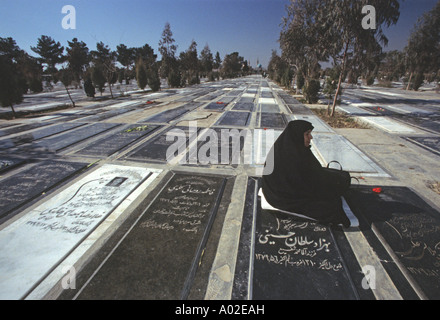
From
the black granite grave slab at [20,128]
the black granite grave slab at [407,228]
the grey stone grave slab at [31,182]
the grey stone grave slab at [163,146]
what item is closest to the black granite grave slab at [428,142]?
the black granite grave slab at [407,228]

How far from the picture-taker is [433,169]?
23.3ft

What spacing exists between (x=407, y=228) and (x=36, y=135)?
15.4m

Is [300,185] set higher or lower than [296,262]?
higher

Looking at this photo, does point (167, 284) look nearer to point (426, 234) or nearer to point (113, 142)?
point (426, 234)

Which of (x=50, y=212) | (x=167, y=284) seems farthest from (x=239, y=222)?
(x=50, y=212)

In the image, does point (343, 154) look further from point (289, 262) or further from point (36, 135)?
point (36, 135)

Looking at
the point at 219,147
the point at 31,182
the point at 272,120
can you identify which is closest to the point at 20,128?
the point at 31,182

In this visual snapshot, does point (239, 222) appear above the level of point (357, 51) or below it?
below

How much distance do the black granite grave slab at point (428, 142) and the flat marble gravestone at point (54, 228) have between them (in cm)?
1182

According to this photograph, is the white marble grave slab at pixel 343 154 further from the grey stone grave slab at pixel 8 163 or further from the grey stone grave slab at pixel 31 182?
the grey stone grave slab at pixel 8 163

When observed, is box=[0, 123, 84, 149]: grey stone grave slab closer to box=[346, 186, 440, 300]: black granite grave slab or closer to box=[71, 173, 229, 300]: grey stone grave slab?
box=[71, 173, 229, 300]: grey stone grave slab

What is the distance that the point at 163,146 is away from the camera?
9234mm
